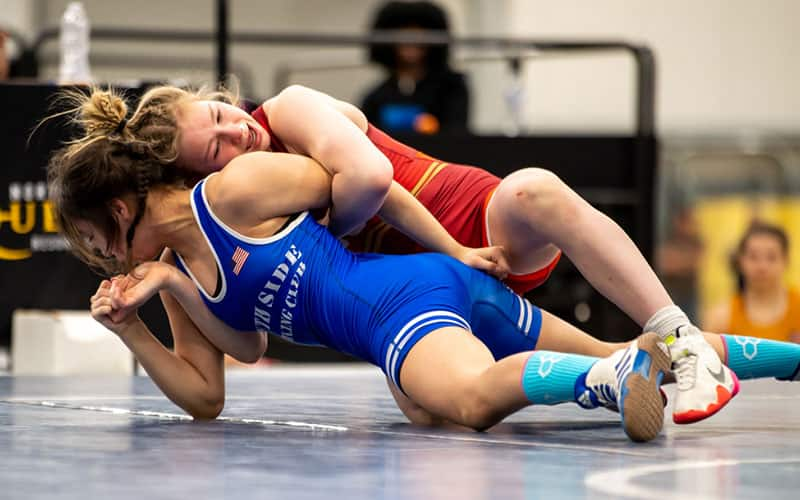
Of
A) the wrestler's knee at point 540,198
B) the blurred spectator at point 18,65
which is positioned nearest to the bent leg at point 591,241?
the wrestler's knee at point 540,198

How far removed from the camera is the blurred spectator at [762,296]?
5508 millimetres

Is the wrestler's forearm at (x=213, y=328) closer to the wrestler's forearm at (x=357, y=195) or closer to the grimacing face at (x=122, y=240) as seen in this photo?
the grimacing face at (x=122, y=240)

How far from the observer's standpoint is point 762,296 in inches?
221

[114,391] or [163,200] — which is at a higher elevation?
[163,200]

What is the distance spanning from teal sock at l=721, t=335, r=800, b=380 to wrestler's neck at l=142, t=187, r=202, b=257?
3.40 feet

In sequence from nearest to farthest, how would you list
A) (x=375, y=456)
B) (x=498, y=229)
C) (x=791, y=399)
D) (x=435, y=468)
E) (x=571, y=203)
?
(x=435, y=468), (x=375, y=456), (x=571, y=203), (x=498, y=229), (x=791, y=399)

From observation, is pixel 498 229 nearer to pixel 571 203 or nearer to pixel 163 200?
pixel 571 203

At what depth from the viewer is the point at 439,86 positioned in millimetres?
6336

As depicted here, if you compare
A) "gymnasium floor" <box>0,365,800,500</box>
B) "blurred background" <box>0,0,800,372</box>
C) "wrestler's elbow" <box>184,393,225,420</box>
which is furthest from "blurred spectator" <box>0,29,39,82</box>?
"wrestler's elbow" <box>184,393,225,420</box>

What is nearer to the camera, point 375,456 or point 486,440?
point 375,456

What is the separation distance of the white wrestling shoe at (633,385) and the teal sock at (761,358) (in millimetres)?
542

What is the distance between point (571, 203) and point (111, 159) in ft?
2.78

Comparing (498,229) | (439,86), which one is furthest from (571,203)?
(439,86)

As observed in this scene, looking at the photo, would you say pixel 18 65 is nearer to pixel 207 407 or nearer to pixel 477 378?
pixel 207 407
